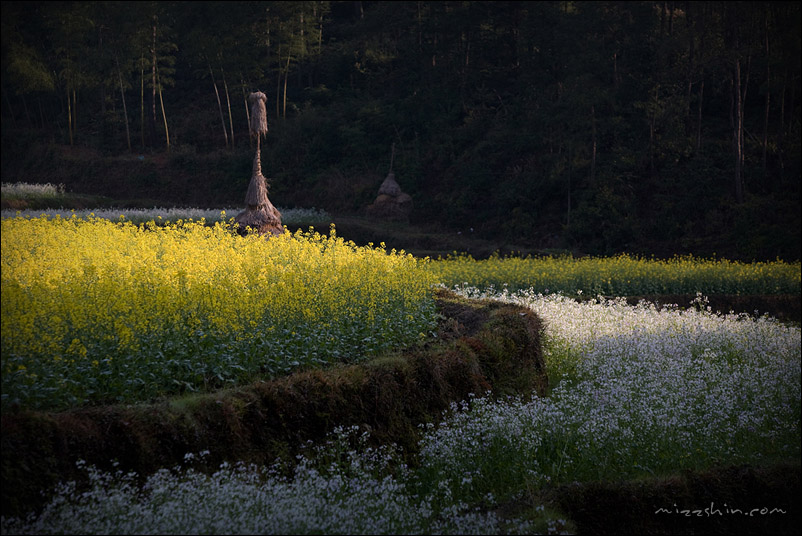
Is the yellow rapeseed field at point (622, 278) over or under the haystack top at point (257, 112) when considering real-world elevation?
under

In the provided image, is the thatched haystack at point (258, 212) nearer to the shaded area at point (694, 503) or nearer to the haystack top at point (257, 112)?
the haystack top at point (257, 112)

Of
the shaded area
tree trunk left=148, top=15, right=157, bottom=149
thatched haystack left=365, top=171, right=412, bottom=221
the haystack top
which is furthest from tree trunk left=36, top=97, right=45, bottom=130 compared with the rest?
thatched haystack left=365, top=171, right=412, bottom=221

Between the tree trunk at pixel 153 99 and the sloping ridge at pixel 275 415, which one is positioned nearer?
the sloping ridge at pixel 275 415

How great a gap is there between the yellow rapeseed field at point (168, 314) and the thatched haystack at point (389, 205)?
20.2 m

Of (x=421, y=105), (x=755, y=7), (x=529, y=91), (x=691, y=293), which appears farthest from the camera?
(x=421, y=105)

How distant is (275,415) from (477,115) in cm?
3270

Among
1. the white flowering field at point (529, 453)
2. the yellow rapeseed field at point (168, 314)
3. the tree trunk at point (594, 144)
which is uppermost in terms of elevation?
the tree trunk at point (594, 144)

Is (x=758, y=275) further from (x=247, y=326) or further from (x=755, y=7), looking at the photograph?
(x=247, y=326)

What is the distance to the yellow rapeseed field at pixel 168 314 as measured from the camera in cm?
Result: 538

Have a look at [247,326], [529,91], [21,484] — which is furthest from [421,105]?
[21,484]

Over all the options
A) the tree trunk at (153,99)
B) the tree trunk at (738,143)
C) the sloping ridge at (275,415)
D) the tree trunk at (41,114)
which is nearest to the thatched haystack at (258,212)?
the tree trunk at (153,99)

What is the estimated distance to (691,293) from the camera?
16.7 meters

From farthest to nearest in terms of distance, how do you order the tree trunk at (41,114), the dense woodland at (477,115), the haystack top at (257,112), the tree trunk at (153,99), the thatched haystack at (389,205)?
the thatched haystack at (389,205)
the dense woodland at (477,115)
the haystack top at (257,112)
the tree trunk at (153,99)
the tree trunk at (41,114)

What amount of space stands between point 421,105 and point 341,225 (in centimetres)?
1398
